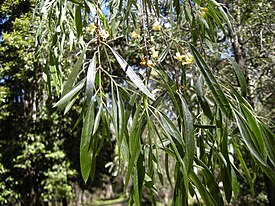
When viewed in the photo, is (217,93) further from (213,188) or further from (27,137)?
(27,137)

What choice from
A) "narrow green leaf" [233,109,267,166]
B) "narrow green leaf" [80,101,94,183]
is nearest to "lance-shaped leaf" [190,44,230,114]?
"narrow green leaf" [233,109,267,166]

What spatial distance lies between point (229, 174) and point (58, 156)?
4813mm

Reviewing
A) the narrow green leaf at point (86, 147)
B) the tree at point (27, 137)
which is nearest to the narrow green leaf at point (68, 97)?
the narrow green leaf at point (86, 147)

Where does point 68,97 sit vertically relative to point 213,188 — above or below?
above

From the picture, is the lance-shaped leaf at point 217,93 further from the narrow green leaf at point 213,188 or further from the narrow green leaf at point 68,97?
the narrow green leaf at point 68,97

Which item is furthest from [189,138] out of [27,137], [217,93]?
[27,137]

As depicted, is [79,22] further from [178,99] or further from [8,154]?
[8,154]

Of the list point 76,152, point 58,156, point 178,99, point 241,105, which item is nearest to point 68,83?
point 178,99

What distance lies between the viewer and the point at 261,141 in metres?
0.62

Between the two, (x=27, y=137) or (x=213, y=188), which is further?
(x=27, y=137)

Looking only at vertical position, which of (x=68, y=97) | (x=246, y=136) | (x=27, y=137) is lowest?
(x=27, y=137)

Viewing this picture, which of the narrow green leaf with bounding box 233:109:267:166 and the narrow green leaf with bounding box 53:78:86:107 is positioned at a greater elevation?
the narrow green leaf with bounding box 53:78:86:107

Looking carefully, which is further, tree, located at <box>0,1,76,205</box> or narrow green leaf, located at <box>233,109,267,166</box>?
tree, located at <box>0,1,76,205</box>

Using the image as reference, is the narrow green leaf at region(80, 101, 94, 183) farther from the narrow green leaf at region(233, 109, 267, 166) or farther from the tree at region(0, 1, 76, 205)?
the tree at region(0, 1, 76, 205)
